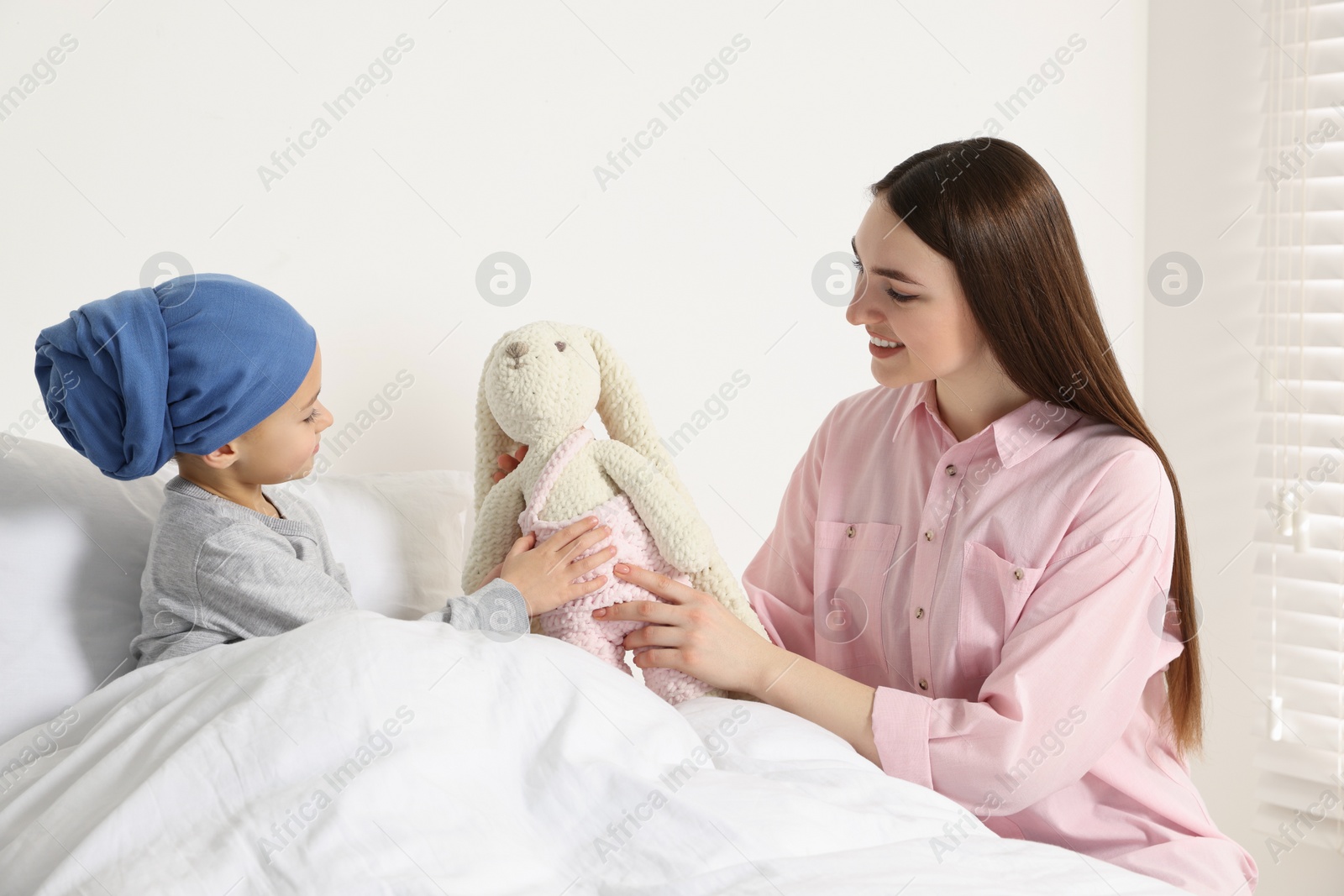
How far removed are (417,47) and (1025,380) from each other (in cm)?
95

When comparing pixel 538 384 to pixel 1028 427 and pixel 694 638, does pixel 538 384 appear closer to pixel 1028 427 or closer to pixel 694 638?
pixel 694 638

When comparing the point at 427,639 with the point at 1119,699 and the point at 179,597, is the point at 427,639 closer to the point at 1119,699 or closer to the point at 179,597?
the point at 179,597

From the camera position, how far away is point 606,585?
116 centimetres

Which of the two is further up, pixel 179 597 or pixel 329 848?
pixel 179 597

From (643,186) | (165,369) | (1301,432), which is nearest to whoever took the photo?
(165,369)

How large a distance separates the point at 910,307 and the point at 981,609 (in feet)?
1.23

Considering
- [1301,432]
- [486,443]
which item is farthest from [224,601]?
[1301,432]

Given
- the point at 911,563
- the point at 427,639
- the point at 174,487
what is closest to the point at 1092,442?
the point at 911,563

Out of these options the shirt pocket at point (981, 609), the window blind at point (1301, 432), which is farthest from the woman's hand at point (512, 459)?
the window blind at point (1301, 432)

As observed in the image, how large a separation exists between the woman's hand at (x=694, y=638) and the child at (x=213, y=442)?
0.07 metres

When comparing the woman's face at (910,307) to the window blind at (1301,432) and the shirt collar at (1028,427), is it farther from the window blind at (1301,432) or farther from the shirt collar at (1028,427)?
the window blind at (1301,432)

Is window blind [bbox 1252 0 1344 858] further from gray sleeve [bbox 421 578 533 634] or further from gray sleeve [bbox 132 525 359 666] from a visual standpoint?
gray sleeve [bbox 132 525 359 666]

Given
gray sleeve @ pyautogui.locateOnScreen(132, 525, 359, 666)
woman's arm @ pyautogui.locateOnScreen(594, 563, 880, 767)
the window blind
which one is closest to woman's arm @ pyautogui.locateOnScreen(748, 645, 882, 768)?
woman's arm @ pyautogui.locateOnScreen(594, 563, 880, 767)

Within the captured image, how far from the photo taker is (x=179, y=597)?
1028 mm
